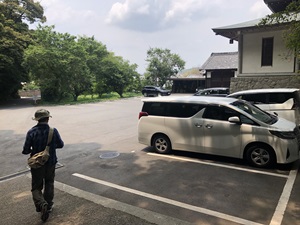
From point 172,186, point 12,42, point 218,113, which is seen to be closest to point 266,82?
point 218,113

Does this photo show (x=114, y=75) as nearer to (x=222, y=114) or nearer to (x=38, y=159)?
(x=222, y=114)

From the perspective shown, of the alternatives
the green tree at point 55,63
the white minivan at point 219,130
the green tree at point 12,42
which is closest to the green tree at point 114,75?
the green tree at point 55,63

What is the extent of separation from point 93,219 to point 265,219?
8.27 ft

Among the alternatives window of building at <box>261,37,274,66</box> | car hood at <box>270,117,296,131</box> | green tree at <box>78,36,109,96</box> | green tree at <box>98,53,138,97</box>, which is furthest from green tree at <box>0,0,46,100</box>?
car hood at <box>270,117,296,131</box>

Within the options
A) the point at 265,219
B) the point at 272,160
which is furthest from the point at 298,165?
the point at 265,219

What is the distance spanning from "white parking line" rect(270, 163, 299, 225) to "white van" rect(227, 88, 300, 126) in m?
3.51

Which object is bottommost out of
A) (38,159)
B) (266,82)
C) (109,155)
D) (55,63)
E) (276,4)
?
(109,155)

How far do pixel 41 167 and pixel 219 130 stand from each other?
411 centimetres

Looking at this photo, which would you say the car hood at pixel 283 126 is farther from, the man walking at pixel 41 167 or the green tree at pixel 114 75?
the green tree at pixel 114 75

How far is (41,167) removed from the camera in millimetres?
3578

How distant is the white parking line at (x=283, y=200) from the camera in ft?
11.5

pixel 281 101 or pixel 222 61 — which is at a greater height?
pixel 222 61

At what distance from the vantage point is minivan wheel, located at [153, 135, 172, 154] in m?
6.86

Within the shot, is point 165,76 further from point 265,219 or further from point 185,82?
point 265,219
